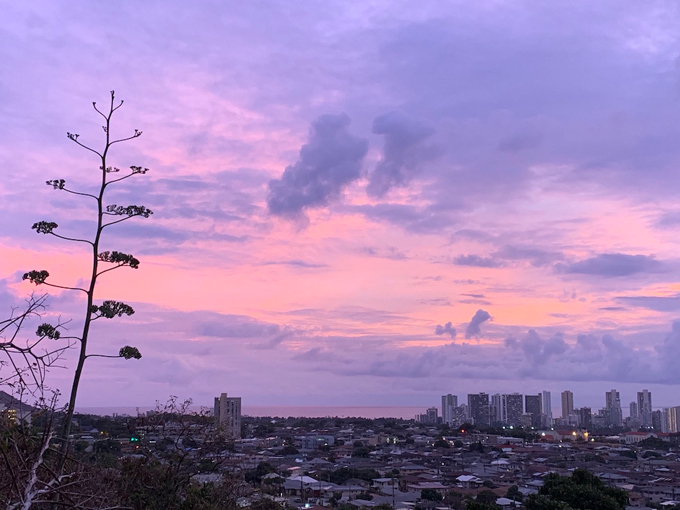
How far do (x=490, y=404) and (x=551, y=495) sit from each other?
12654cm

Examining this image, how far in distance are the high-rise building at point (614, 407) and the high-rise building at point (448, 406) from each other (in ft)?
110

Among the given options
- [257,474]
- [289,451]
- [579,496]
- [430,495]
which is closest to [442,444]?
[289,451]

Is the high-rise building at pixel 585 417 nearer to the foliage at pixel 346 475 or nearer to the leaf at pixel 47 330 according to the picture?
the foliage at pixel 346 475

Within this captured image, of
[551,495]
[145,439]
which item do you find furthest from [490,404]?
[145,439]

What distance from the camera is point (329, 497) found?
33812 mm

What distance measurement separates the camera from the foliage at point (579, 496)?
17147mm

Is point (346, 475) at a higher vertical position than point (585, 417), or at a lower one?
higher

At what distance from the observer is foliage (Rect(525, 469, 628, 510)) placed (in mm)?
17147

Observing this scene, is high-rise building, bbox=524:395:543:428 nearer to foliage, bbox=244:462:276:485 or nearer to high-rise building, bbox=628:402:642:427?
high-rise building, bbox=628:402:642:427

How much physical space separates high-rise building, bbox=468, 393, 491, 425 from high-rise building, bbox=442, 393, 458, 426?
5.19m

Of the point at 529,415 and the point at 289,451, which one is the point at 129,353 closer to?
the point at 289,451

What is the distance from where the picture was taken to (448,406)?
486ft

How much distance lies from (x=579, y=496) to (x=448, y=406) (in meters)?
135

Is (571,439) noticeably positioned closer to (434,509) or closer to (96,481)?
(434,509)
